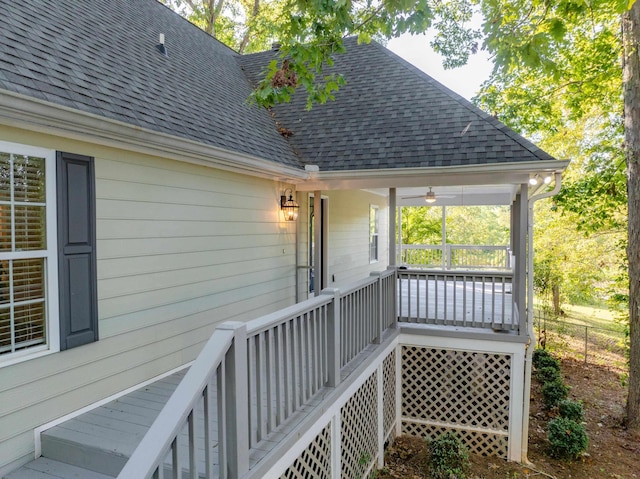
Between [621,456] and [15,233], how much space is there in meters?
7.88

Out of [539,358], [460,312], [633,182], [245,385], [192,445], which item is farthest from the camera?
[539,358]

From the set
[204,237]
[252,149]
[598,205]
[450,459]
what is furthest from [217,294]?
[598,205]

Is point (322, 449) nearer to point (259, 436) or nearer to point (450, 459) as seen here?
point (259, 436)

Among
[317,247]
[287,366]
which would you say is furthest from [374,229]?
[287,366]

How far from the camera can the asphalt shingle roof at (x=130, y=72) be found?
3303 mm

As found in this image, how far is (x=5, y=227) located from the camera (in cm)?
287

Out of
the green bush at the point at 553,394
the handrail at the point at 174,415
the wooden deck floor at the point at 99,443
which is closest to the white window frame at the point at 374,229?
the green bush at the point at 553,394

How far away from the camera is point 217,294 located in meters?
5.08

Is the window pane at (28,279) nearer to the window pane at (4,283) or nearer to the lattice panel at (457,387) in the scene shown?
the window pane at (4,283)

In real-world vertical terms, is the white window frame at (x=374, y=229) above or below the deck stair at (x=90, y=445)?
above

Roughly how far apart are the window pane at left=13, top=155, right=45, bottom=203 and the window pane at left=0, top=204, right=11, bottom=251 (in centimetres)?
10

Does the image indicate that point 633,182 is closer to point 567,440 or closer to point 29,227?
point 567,440

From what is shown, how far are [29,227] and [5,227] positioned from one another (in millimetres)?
159

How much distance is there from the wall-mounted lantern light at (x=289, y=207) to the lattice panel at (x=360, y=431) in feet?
9.06
